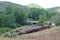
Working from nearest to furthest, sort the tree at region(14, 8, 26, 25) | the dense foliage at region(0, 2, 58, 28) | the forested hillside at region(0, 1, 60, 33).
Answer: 1. the forested hillside at region(0, 1, 60, 33)
2. the dense foliage at region(0, 2, 58, 28)
3. the tree at region(14, 8, 26, 25)

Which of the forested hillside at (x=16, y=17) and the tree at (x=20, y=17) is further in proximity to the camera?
the tree at (x=20, y=17)

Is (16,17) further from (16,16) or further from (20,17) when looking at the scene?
(20,17)

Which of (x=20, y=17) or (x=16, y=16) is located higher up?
(x=16, y=16)

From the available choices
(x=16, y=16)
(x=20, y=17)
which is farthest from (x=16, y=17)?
(x=20, y=17)

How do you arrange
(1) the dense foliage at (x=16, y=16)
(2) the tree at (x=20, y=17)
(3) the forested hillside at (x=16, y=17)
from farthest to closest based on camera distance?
(2) the tree at (x=20, y=17) < (1) the dense foliage at (x=16, y=16) < (3) the forested hillside at (x=16, y=17)

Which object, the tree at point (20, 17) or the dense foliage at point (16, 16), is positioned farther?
the tree at point (20, 17)

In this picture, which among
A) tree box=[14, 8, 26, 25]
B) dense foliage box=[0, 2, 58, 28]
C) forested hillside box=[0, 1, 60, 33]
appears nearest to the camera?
forested hillside box=[0, 1, 60, 33]

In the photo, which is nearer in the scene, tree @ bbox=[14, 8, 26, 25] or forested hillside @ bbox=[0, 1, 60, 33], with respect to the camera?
forested hillside @ bbox=[0, 1, 60, 33]

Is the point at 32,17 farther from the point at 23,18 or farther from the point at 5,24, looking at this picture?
the point at 5,24

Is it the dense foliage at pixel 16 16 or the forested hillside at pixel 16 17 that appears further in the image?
the dense foliage at pixel 16 16

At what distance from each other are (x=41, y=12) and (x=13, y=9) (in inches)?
441

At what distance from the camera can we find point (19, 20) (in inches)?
1580

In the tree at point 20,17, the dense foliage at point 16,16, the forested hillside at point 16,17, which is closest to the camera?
the forested hillside at point 16,17

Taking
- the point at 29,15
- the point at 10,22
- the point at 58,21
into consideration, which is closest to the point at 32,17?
the point at 29,15
